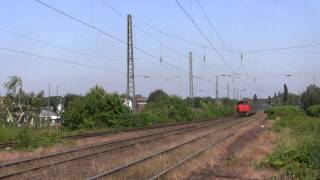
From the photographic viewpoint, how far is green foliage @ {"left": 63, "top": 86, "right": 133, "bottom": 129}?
4691 cm

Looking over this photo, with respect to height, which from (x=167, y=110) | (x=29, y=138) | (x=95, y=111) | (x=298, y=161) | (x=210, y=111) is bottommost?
(x=298, y=161)

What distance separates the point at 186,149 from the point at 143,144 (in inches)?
162

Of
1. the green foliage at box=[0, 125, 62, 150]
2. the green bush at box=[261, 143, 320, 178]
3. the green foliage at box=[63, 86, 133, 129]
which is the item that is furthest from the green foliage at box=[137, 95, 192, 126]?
the green bush at box=[261, 143, 320, 178]

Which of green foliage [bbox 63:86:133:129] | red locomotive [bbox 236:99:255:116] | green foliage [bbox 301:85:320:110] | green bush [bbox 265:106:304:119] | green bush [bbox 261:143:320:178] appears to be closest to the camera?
green bush [bbox 261:143:320:178]

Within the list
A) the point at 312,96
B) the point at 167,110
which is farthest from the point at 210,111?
the point at 167,110

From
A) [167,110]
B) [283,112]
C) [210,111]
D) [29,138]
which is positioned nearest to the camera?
[29,138]

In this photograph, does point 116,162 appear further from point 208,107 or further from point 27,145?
point 208,107

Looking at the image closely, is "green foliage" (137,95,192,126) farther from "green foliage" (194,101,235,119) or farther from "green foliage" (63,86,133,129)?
"green foliage" (63,86,133,129)

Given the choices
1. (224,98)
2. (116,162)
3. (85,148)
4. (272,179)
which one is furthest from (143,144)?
(224,98)

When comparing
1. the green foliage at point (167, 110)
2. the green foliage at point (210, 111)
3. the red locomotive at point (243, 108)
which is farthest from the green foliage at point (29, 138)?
the red locomotive at point (243, 108)

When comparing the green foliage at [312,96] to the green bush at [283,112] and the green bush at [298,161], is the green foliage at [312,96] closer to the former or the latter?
the green bush at [283,112]

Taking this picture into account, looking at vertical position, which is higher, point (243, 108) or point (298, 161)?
point (243, 108)

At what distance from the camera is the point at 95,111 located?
4762cm

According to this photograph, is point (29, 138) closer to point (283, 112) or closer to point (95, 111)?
point (95, 111)
